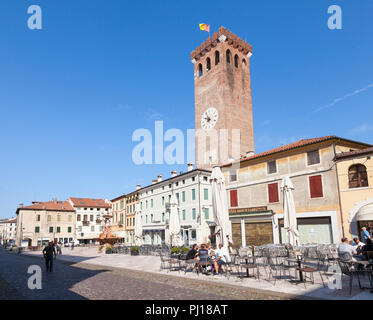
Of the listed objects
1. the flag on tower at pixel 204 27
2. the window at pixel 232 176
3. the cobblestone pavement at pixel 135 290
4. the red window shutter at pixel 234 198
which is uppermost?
the flag on tower at pixel 204 27

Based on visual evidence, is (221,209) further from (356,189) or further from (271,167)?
(271,167)

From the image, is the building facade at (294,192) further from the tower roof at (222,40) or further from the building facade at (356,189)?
the tower roof at (222,40)

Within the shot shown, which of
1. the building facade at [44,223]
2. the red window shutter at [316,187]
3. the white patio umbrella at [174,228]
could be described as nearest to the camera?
the red window shutter at [316,187]

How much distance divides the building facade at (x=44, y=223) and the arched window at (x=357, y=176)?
5019cm

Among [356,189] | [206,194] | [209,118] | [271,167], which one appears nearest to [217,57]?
[209,118]

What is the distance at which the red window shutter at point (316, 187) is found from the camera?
20180mm

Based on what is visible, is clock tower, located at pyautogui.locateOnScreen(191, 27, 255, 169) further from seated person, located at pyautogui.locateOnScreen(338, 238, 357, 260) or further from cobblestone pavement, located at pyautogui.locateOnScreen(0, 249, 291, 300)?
cobblestone pavement, located at pyautogui.locateOnScreen(0, 249, 291, 300)

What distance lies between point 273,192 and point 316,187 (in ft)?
12.2

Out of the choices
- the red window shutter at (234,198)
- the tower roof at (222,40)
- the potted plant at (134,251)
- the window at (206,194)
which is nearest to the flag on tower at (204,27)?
the tower roof at (222,40)

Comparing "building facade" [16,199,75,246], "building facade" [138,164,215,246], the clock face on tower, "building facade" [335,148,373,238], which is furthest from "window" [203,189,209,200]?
"building facade" [16,199,75,246]

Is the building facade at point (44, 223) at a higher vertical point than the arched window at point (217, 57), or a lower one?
lower

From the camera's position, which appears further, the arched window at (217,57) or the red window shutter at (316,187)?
the arched window at (217,57)

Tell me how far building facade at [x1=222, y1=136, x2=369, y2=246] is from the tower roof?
79.9 feet

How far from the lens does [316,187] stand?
20.4 m
